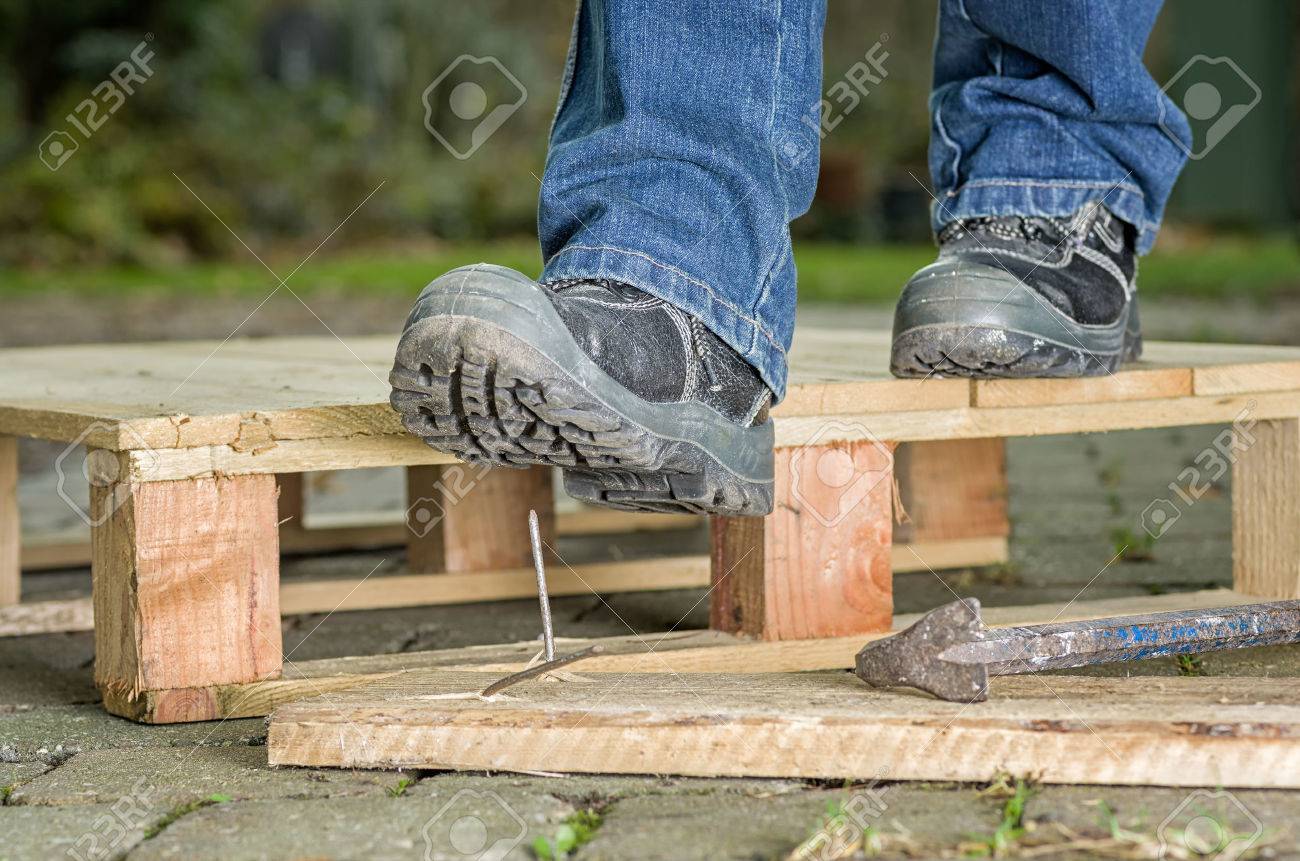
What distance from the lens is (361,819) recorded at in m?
1.33

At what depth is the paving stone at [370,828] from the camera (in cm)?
125

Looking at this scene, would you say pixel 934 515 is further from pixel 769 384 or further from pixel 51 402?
pixel 51 402

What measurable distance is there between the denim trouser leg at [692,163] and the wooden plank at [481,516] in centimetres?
99

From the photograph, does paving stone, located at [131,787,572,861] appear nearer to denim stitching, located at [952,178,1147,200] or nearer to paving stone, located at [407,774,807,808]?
paving stone, located at [407,774,807,808]

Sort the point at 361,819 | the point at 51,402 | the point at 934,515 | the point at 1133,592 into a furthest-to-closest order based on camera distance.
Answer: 1. the point at 934,515
2. the point at 1133,592
3. the point at 51,402
4. the point at 361,819

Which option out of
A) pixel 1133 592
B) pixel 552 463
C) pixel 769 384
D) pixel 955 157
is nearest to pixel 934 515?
pixel 1133 592

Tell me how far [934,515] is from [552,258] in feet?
4.52

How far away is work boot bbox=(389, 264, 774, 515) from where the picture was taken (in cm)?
143

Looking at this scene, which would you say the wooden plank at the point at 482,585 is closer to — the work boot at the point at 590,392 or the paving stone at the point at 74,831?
the work boot at the point at 590,392

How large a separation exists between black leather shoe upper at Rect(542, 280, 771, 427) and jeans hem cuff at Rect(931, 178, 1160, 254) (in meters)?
0.55

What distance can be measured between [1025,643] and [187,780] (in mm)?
812

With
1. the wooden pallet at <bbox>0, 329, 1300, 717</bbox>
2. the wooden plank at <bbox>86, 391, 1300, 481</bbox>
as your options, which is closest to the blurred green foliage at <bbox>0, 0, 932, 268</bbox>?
the wooden pallet at <bbox>0, 329, 1300, 717</bbox>

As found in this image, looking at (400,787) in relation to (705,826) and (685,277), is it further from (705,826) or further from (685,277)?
(685,277)

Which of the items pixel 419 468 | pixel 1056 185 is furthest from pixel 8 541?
pixel 1056 185
